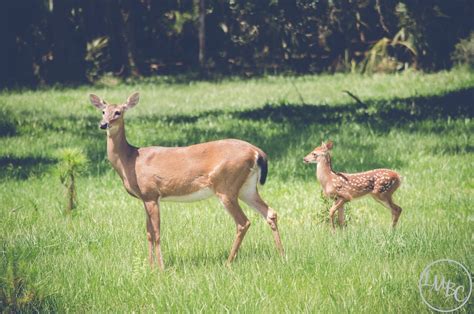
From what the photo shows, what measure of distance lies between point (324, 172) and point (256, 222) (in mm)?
1047

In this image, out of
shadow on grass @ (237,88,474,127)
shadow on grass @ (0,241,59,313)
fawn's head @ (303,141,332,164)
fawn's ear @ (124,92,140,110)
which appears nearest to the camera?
shadow on grass @ (0,241,59,313)

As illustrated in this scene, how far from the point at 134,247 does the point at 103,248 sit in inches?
10.9

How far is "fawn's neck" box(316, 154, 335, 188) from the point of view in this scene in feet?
25.7

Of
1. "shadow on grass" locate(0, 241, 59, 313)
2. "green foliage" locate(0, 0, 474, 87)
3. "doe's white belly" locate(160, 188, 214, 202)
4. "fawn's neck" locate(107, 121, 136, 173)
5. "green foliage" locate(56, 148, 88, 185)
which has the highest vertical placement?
"fawn's neck" locate(107, 121, 136, 173)

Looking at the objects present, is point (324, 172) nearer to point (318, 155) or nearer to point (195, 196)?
point (318, 155)

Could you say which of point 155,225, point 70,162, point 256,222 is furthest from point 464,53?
point 155,225

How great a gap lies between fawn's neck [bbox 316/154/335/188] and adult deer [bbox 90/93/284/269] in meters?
1.07

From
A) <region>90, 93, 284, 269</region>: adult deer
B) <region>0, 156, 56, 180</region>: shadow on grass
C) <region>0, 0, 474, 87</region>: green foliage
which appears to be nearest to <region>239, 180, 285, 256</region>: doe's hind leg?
<region>90, 93, 284, 269</region>: adult deer

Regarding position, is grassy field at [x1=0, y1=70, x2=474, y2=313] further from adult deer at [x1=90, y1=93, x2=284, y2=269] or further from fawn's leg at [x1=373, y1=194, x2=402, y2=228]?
adult deer at [x1=90, y1=93, x2=284, y2=269]

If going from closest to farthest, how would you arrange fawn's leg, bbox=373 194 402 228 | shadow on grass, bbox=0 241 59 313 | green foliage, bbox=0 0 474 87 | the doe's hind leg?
shadow on grass, bbox=0 241 59 313 < the doe's hind leg < fawn's leg, bbox=373 194 402 228 < green foliage, bbox=0 0 474 87

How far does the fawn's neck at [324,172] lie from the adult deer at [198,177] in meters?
1.07

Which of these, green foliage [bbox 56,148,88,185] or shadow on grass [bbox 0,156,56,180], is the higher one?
green foliage [bbox 56,148,88,185]

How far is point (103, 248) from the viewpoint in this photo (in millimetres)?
7430

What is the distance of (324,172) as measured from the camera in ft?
25.9
